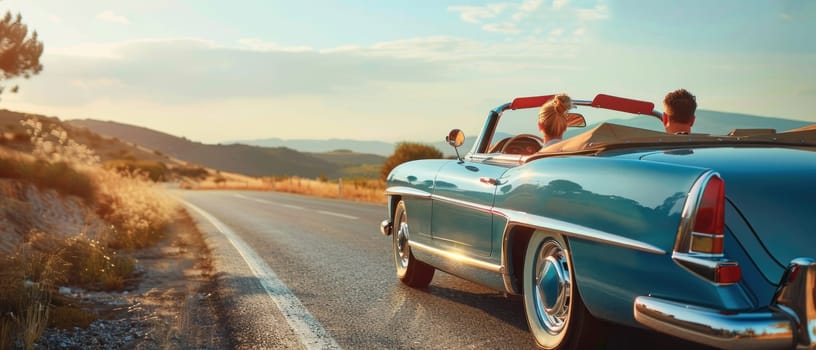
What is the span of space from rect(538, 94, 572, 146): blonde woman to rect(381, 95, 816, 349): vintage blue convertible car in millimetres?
409

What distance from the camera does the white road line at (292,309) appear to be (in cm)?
500

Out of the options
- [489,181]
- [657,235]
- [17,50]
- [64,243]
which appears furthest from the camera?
[17,50]

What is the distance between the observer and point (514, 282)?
4953 mm

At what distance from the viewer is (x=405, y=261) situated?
7.13 m

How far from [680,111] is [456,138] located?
1897 millimetres

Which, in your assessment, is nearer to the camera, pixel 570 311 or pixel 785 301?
pixel 785 301

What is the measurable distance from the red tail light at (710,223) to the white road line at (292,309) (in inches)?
90.9

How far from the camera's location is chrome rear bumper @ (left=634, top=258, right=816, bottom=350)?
10.2 feet

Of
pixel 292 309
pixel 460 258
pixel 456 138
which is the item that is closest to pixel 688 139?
pixel 460 258

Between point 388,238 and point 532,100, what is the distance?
533 cm

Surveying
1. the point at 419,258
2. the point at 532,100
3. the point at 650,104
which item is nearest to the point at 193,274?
the point at 419,258

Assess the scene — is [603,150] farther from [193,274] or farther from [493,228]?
[193,274]

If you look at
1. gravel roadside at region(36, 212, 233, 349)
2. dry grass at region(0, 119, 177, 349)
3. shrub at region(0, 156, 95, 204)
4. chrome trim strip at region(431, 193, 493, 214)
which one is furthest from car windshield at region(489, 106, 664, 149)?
shrub at region(0, 156, 95, 204)

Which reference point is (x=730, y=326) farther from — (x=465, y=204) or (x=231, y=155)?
(x=231, y=155)
